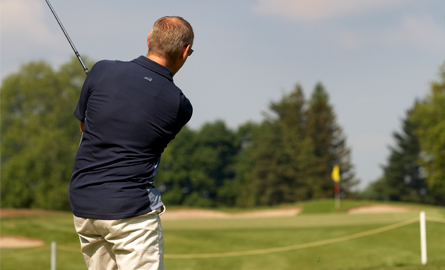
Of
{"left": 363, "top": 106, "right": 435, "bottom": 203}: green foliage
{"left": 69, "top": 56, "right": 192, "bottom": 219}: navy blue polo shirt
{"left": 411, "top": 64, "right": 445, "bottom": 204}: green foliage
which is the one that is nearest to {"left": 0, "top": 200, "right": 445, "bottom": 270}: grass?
{"left": 69, "top": 56, "right": 192, "bottom": 219}: navy blue polo shirt

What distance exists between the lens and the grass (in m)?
10.4

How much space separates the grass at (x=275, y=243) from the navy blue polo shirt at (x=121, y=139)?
6821 mm

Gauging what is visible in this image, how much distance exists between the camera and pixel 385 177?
57.4m

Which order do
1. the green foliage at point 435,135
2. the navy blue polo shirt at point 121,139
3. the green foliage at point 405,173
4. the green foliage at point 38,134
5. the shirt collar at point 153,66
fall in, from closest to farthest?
the navy blue polo shirt at point 121,139 < the shirt collar at point 153,66 < the green foliage at point 435,135 < the green foliage at point 38,134 < the green foliage at point 405,173

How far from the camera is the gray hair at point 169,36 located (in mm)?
2387

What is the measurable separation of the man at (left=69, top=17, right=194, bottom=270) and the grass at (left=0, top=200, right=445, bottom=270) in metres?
6.76

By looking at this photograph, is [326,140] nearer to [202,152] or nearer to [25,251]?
[202,152]

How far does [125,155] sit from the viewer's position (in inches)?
88.1

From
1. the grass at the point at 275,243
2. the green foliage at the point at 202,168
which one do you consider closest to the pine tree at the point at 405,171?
the green foliage at the point at 202,168

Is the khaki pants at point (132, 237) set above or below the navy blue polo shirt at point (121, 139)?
below

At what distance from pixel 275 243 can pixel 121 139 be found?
10.6 metres

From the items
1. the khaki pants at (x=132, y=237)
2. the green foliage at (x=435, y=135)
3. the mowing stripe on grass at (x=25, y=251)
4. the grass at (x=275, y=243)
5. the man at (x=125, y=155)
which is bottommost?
the mowing stripe on grass at (x=25, y=251)

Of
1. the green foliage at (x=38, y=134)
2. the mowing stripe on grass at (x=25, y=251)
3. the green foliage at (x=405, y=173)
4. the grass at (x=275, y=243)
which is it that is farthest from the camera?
the green foliage at (x=405, y=173)

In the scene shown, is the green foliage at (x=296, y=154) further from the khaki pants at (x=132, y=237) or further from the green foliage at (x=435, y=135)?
the khaki pants at (x=132, y=237)
